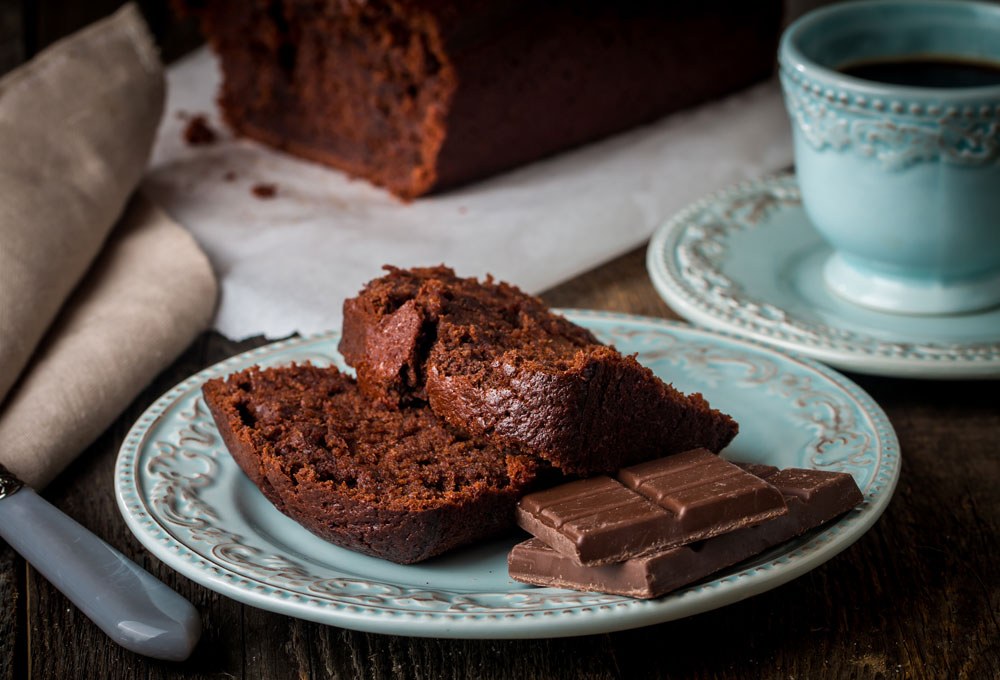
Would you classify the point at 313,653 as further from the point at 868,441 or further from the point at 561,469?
the point at 868,441

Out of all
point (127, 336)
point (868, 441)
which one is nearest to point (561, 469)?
point (868, 441)

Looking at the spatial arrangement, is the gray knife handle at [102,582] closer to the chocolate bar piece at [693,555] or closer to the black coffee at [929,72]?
the chocolate bar piece at [693,555]

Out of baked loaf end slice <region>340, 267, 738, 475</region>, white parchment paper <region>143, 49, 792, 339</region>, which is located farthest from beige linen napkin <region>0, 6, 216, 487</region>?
baked loaf end slice <region>340, 267, 738, 475</region>

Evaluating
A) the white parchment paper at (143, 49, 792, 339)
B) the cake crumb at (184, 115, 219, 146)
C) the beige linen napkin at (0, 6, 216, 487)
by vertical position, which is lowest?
the white parchment paper at (143, 49, 792, 339)

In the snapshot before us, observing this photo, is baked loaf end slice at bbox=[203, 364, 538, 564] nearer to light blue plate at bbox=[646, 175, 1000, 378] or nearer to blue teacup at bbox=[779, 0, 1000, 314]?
light blue plate at bbox=[646, 175, 1000, 378]

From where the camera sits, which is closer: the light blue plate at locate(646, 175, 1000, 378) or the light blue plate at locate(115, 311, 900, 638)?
the light blue plate at locate(115, 311, 900, 638)

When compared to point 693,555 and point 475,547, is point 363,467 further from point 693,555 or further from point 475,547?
point 693,555
